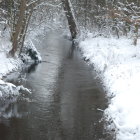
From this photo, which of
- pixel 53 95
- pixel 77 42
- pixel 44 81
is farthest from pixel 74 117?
pixel 77 42

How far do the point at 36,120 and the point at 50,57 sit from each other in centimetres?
1247

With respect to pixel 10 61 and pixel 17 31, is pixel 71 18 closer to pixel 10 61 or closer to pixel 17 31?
pixel 17 31

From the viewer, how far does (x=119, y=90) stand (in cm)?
1273

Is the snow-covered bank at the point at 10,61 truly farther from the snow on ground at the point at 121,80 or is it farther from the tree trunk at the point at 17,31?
the snow on ground at the point at 121,80

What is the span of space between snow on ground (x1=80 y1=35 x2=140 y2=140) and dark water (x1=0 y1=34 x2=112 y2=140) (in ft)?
1.50

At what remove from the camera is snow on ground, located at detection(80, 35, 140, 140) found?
944 centimetres

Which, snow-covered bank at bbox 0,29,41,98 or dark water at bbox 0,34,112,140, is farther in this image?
snow-covered bank at bbox 0,29,41,98

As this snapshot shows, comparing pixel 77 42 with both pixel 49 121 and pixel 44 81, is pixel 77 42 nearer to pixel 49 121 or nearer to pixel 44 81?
pixel 44 81

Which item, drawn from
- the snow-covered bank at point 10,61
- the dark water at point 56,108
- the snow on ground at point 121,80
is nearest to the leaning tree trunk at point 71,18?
the snow on ground at point 121,80

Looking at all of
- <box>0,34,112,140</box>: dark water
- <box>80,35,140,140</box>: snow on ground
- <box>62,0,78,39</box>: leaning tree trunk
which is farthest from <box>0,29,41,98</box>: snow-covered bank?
<box>62,0,78,39</box>: leaning tree trunk

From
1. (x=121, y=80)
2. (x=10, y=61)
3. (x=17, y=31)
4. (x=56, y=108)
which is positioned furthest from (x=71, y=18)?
(x=56, y=108)

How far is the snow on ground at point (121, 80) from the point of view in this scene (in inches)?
371

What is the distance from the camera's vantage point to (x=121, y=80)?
13.9 metres

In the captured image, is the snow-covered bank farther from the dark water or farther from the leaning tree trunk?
the leaning tree trunk
